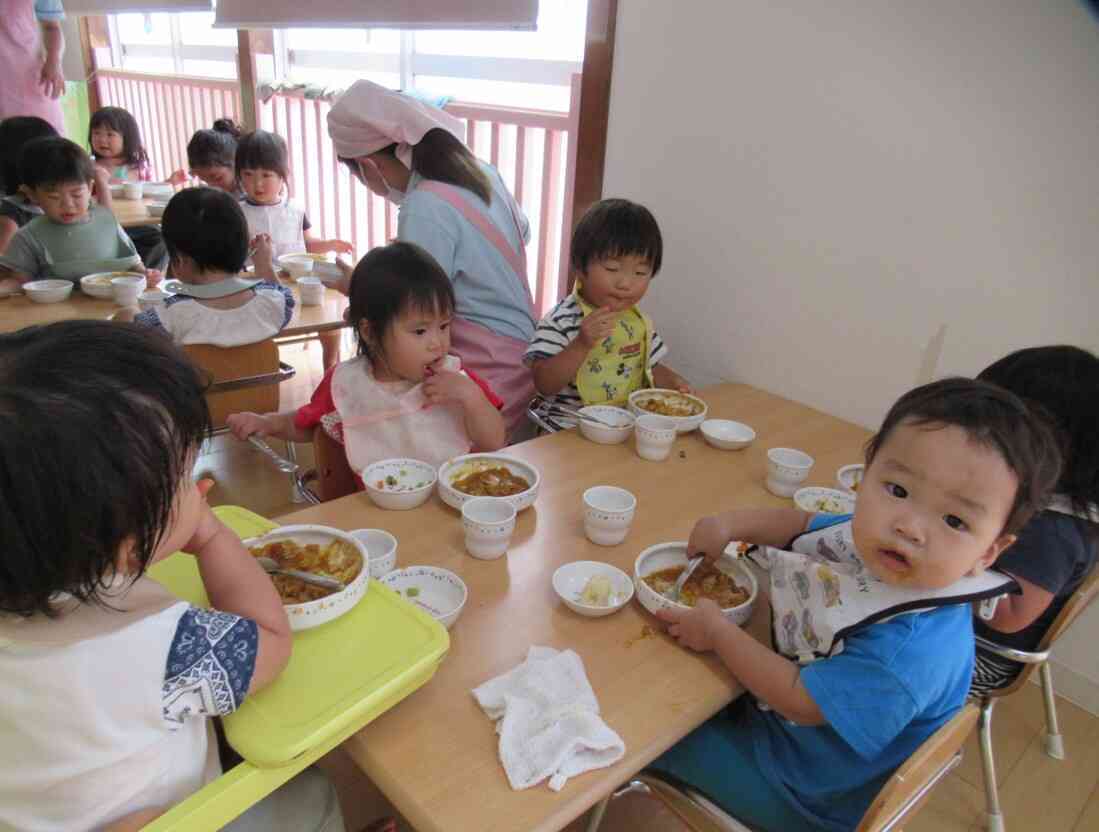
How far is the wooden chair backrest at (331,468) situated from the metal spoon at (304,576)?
0.74 meters

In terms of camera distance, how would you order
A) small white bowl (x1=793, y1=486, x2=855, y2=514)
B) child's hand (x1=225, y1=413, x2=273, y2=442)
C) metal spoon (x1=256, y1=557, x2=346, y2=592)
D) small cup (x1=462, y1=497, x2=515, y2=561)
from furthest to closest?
child's hand (x1=225, y1=413, x2=273, y2=442)
small white bowl (x1=793, y1=486, x2=855, y2=514)
small cup (x1=462, y1=497, x2=515, y2=561)
metal spoon (x1=256, y1=557, x2=346, y2=592)

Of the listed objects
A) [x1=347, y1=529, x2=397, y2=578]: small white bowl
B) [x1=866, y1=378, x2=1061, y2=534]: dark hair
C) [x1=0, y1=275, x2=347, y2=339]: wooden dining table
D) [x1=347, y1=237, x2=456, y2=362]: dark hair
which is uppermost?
[x1=866, y1=378, x2=1061, y2=534]: dark hair

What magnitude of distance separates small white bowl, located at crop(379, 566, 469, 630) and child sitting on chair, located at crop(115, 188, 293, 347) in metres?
1.49

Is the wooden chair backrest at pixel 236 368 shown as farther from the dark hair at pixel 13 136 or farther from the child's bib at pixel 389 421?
Result: the dark hair at pixel 13 136

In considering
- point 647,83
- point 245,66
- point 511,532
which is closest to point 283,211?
point 245,66

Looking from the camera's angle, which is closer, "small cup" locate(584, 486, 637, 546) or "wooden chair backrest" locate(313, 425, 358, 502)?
"small cup" locate(584, 486, 637, 546)

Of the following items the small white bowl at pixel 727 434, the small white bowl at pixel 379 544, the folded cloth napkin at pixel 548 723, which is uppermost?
the folded cloth napkin at pixel 548 723

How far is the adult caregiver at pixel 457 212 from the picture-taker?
1.98 m

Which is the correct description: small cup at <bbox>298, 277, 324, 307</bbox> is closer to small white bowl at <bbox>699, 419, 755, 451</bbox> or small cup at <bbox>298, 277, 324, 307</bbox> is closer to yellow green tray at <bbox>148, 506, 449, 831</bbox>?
small white bowl at <bbox>699, 419, 755, 451</bbox>

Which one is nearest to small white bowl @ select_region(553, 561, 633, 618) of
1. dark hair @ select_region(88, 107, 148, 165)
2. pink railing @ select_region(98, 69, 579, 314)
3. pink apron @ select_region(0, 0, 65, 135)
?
pink railing @ select_region(98, 69, 579, 314)

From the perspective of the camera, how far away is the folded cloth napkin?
823mm

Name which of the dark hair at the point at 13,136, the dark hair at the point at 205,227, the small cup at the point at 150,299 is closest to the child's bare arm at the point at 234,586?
the dark hair at the point at 205,227

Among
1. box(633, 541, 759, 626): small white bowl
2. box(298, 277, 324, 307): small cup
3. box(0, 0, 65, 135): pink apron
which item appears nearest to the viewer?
box(633, 541, 759, 626): small white bowl

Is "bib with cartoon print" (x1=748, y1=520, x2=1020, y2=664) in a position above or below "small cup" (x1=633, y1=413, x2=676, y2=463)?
above
